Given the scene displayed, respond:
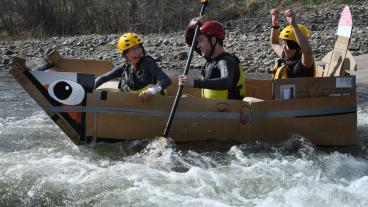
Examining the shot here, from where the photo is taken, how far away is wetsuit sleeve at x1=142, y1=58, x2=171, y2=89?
21.0ft

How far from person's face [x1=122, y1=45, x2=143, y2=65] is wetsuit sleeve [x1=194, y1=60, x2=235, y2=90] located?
92cm

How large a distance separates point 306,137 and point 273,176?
3.90 ft

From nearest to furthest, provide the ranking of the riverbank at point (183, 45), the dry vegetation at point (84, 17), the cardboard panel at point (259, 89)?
the cardboard panel at point (259, 89), the riverbank at point (183, 45), the dry vegetation at point (84, 17)

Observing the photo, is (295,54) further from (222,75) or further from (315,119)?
(222,75)

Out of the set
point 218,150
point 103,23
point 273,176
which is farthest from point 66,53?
point 273,176

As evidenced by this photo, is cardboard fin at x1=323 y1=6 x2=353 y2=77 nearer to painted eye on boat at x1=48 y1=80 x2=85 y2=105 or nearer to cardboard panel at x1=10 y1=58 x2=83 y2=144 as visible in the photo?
painted eye on boat at x1=48 y1=80 x2=85 y2=105

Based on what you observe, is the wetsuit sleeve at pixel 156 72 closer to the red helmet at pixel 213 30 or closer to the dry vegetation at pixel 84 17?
the red helmet at pixel 213 30

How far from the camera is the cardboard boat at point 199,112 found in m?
6.09

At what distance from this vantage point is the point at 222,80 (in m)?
6.25

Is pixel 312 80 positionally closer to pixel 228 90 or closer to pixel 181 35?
pixel 228 90

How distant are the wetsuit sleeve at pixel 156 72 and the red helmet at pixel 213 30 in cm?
65

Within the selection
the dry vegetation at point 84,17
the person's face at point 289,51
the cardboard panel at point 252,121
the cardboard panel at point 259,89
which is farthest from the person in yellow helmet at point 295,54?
the dry vegetation at point 84,17

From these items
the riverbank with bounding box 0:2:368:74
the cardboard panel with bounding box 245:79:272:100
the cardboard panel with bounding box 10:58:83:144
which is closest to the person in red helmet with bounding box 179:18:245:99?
the cardboard panel with bounding box 245:79:272:100

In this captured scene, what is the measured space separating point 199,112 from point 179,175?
0.94 meters
